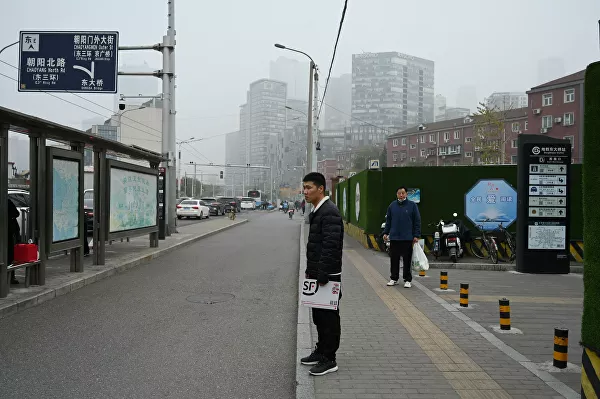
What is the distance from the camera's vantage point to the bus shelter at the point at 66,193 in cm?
781

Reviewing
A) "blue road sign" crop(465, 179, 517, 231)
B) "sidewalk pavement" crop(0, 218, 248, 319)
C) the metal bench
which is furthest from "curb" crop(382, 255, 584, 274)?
the metal bench

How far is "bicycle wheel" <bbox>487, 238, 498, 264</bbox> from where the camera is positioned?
42.3 feet

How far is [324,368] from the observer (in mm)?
4812

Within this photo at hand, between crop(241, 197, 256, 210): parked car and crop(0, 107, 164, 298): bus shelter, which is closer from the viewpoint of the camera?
crop(0, 107, 164, 298): bus shelter

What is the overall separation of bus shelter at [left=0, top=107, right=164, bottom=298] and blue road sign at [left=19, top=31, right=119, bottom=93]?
3401 millimetres

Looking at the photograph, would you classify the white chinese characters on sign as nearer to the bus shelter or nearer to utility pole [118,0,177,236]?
utility pole [118,0,177,236]

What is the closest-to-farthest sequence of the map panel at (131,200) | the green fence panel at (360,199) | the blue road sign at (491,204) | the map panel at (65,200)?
the map panel at (65,200) → the map panel at (131,200) → the blue road sign at (491,204) → the green fence panel at (360,199)

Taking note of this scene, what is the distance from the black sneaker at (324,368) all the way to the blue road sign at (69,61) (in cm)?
1336

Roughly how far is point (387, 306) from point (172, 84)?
1516 centimetres

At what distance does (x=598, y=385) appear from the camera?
3562mm

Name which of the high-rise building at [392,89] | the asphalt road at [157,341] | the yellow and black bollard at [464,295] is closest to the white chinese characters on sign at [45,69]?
the asphalt road at [157,341]

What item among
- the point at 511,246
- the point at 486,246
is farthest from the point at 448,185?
the point at 511,246

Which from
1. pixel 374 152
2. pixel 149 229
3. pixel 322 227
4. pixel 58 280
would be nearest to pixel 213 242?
pixel 149 229

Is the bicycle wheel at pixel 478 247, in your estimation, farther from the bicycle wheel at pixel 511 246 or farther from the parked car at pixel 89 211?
the parked car at pixel 89 211
